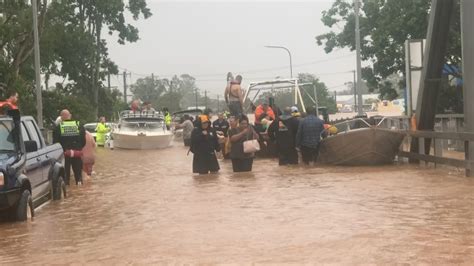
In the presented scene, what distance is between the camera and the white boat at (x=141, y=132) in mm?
33406

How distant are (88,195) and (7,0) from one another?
17.5m

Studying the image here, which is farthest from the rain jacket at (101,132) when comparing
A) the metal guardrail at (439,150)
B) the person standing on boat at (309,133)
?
the metal guardrail at (439,150)

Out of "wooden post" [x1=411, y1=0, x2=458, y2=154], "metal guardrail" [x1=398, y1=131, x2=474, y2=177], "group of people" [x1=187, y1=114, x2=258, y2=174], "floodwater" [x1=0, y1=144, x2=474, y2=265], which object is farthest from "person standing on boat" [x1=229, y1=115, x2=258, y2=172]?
"wooden post" [x1=411, y1=0, x2=458, y2=154]

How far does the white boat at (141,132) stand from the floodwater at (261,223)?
17797 mm

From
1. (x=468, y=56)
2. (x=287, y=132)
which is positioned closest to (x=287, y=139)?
(x=287, y=132)

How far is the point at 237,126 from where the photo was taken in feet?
57.5

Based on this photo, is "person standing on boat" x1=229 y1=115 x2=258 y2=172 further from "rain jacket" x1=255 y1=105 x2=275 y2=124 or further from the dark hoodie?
"rain jacket" x1=255 y1=105 x2=275 y2=124

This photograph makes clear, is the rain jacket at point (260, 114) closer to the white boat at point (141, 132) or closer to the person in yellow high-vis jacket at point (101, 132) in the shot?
the white boat at point (141, 132)

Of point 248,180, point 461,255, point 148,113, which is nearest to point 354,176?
point 248,180

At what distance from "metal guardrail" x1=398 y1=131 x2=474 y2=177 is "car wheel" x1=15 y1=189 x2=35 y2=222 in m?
8.60

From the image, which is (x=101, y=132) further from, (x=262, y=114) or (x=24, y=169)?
(x=24, y=169)

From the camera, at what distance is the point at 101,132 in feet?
118

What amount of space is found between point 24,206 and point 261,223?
11.7ft

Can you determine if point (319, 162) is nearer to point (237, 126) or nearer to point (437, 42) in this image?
point (237, 126)
